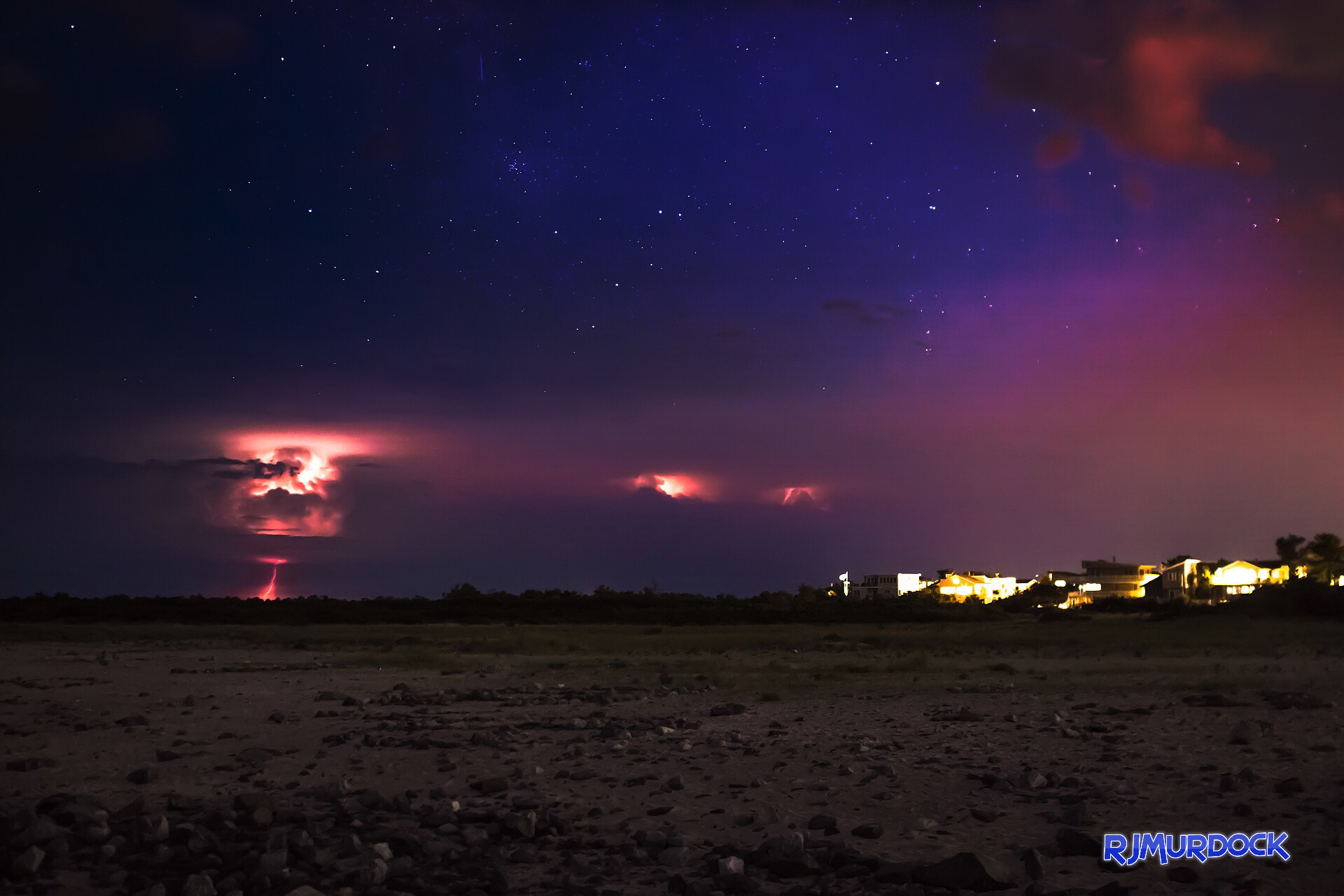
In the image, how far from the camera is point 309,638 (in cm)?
4625

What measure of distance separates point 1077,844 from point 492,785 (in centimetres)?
617

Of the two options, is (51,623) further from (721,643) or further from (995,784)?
(995,784)

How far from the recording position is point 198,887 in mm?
8312

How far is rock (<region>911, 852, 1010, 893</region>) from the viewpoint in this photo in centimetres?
777

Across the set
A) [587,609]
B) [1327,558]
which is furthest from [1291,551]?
[587,609]

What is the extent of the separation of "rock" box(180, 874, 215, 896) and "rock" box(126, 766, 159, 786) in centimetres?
462

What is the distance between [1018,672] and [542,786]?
16.0 m

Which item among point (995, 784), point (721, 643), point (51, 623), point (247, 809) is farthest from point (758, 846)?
point (51, 623)

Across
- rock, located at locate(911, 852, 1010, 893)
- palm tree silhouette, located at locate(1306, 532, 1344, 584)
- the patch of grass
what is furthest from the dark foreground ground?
palm tree silhouette, located at locate(1306, 532, 1344, 584)

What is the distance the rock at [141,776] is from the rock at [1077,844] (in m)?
10.3

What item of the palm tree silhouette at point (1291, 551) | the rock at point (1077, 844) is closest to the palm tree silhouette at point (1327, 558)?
the palm tree silhouette at point (1291, 551)

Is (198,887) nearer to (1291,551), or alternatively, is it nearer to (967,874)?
(967,874)

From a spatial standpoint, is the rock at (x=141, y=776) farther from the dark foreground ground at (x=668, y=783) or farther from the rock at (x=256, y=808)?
the rock at (x=256, y=808)

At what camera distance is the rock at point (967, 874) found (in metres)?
7.77
